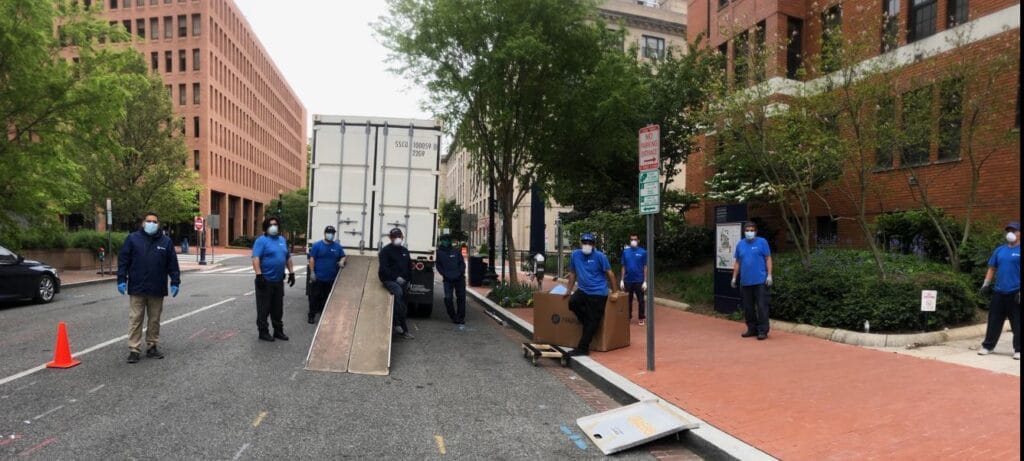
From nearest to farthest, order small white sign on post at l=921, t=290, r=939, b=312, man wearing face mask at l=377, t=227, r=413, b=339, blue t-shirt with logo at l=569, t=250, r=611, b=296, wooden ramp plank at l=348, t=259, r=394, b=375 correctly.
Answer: wooden ramp plank at l=348, t=259, r=394, b=375 → blue t-shirt with logo at l=569, t=250, r=611, b=296 → small white sign on post at l=921, t=290, r=939, b=312 → man wearing face mask at l=377, t=227, r=413, b=339

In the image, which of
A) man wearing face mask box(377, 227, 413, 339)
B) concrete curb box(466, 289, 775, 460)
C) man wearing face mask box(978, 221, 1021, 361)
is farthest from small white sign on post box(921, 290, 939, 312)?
man wearing face mask box(377, 227, 413, 339)

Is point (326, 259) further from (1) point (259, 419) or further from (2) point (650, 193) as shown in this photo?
(2) point (650, 193)

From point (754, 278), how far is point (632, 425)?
501cm

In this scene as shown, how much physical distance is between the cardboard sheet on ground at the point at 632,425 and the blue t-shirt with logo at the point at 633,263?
5630 mm

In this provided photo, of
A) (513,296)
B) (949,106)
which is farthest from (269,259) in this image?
(949,106)

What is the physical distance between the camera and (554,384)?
23.1 ft

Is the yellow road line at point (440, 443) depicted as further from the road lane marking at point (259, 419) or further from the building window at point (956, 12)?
the building window at point (956, 12)

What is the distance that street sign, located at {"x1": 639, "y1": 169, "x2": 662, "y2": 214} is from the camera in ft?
23.1

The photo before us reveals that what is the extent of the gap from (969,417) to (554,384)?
148 inches

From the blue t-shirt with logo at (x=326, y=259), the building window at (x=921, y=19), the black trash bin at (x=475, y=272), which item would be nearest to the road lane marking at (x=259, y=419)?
the blue t-shirt with logo at (x=326, y=259)

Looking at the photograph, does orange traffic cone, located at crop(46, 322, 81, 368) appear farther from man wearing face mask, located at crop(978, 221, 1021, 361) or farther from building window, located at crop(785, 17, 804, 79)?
building window, located at crop(785, 17, 804, 79)

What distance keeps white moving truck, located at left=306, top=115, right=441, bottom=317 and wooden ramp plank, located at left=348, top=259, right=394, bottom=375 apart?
5.52 feet

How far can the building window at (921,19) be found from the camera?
49.5 ft

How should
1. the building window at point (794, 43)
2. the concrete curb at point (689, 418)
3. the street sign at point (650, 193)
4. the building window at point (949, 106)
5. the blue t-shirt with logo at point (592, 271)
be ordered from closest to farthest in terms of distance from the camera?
1. the concrete curb at point (689, 418)
2. the street sign at point (650, 193)
3. the blue t-shirt with logo at point (592, 271)
4. the building window at point (949, 106)
5. the building window at point (794, 43)
